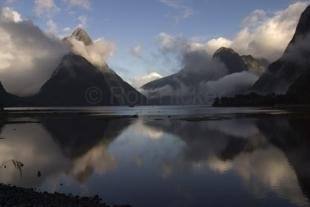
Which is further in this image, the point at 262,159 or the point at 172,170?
the point at 262,159

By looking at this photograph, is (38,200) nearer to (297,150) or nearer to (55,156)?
(55,156)

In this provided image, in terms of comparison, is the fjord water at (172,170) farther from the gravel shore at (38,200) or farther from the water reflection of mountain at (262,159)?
the gravel shore at (38,200)

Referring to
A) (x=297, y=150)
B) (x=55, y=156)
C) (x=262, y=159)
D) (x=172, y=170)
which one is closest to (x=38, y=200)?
(x=172, y=170)

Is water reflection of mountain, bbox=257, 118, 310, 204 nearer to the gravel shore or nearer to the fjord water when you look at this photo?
the fjord water

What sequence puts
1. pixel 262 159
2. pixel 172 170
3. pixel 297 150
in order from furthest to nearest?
pixel 297 150, pixel 262 159, pixel 172 170

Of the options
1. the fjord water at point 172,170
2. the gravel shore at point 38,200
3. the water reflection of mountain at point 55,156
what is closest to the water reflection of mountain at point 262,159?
the fjord water at point 172,170

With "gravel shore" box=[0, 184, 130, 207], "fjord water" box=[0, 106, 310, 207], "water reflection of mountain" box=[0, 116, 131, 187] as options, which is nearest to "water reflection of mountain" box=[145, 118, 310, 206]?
"fjord water" box=[0, 106, 310, 207]

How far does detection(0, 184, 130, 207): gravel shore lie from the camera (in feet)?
89.0

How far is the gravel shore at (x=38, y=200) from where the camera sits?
27141mm

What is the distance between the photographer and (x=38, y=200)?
28453 mm

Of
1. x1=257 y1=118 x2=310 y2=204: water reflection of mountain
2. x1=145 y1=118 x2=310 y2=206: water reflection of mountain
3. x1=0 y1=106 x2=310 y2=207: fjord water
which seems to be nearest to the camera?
x1=0 y1=106 x2=310 y2=207: fjord water

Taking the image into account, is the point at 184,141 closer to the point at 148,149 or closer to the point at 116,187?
the point at 148,149

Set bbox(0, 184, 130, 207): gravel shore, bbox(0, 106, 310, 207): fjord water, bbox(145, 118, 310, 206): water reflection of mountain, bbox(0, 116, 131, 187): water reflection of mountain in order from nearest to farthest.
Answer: bbox(0, 184, 130, 207): gravel shore, bbox(0, 106, 310, 207): fjord water, bbox(145, 118, 310, 206): water reflection of mountain, bbox(0, 116, 131, 187): water reflection of mountain

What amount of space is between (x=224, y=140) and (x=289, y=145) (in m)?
13.5
